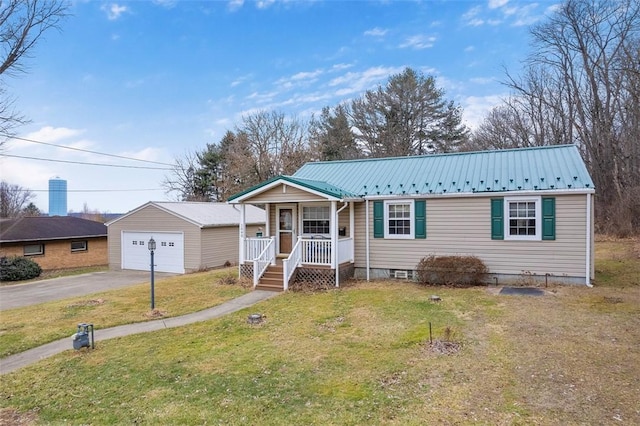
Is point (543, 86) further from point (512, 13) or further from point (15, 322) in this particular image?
point (15, 322)

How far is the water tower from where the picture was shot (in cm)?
4334

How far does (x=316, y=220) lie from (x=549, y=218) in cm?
757

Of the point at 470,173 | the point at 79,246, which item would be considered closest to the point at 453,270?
the point at 470,173

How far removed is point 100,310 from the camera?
34.4ft

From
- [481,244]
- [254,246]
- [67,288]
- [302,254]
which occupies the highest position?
[481,244]

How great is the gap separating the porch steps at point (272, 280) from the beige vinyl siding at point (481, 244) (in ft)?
9.79

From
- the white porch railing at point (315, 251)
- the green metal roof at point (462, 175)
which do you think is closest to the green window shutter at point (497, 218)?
the green metal roof at point (462, 175)

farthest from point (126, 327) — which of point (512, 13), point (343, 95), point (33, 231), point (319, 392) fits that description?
point (343, 95)

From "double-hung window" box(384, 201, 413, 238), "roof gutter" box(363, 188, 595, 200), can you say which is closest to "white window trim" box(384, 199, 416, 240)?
"double-hung window" box(384, 201, 413, 238)

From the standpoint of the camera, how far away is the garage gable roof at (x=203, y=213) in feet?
63.6

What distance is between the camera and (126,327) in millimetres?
8773

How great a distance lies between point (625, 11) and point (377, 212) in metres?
22.5

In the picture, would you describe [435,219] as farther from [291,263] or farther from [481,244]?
[291,263]

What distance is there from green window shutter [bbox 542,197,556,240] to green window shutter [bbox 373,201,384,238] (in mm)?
4915
